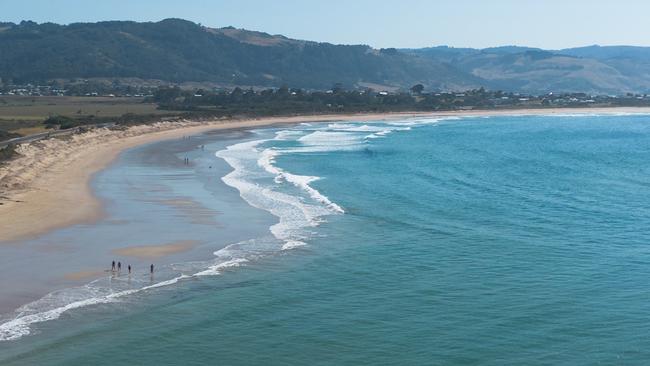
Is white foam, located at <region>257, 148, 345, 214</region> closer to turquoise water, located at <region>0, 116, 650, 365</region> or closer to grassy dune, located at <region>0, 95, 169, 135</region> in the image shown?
turquoise water, located at <region>0, 116, 650, 365</region>

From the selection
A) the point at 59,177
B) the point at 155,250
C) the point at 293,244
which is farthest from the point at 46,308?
the point at 59,177

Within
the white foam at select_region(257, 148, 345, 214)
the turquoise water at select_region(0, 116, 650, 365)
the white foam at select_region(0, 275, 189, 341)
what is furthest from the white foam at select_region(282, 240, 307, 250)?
the white foam at select_region(257, 148, 345, 214)

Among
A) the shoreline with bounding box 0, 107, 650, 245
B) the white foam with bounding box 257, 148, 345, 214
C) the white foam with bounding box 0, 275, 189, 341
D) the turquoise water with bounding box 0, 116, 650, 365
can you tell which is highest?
the shoreline with bounding box 0, 107, 650, 245

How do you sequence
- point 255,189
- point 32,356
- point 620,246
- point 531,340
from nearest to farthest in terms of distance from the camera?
point 32,356 → point 531,340 → point 620,246 → point 255,189

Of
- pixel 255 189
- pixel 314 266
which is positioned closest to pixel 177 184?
pixel 255 189

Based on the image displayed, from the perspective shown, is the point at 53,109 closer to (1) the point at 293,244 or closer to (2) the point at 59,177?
(2) the point at 59,177

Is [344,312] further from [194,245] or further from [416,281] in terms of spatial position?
[194,245]
